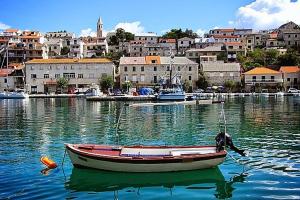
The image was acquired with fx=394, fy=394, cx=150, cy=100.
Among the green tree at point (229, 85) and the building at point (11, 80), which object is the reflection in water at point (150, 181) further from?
the building at point (11, 80)

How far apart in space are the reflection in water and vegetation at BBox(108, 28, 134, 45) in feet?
470

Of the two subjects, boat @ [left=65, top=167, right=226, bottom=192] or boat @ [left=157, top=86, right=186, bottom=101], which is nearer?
boat @ [left=65, top=167, right=226, bottom=192]

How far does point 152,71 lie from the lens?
110 meters

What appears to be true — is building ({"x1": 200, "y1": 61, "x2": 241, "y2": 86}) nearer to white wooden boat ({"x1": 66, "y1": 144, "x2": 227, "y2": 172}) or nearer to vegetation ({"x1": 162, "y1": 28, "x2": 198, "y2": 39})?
vegetation ({"x1": 162, "y1": 28, "x2": 198, "y2": 39})

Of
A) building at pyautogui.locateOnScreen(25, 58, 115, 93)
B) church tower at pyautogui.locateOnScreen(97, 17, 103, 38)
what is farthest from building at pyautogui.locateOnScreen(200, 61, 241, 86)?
church tower at pyautogui.locateOnScreen(97, 17, 103, 38)

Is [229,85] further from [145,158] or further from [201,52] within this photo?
[145,158]

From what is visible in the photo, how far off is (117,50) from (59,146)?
5038 inches

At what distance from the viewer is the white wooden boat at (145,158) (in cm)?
1945

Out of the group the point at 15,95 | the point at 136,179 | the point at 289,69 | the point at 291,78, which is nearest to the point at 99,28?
the point at 15,95

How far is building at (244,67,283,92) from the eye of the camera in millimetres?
110375

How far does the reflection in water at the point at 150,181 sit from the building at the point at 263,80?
93863mm

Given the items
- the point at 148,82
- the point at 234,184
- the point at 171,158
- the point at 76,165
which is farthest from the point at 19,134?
the point at 148,82

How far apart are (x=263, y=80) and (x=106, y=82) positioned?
144 ft

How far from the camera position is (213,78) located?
112688mm
